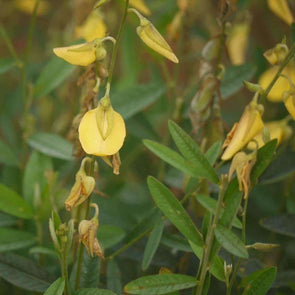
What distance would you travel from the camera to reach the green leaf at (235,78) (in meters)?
0.76

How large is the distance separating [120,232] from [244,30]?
0.44 meters

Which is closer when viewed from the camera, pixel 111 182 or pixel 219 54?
pixel 219 54

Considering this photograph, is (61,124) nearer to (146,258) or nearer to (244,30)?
(244,30)

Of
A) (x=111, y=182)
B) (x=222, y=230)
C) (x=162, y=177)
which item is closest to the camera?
(x=222, y=230)

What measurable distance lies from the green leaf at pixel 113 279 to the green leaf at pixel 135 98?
0.73ft

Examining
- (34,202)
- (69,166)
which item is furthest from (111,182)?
(34,202)

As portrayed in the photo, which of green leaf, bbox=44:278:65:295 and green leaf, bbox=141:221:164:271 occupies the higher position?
green leaf, bbox=44:278:65:295

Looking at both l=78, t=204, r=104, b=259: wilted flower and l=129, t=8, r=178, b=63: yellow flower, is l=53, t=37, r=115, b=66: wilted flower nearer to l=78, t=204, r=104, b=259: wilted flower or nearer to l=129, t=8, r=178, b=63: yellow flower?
l=129, t=8, r=178, b=63: yellow flower

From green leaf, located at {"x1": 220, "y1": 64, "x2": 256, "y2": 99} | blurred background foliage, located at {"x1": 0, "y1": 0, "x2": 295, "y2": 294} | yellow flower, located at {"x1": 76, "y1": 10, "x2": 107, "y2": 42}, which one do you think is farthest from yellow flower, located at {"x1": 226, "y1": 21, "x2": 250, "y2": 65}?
yellow flower, located at {"x1": 76, "y1": 10, "x2": 107, "y2": 42}

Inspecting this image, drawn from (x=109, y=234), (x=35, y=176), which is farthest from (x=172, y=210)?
(x=35, y=176)

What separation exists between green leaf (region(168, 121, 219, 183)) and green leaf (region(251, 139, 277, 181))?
4 cm

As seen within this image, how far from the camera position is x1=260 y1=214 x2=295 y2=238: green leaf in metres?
0.63

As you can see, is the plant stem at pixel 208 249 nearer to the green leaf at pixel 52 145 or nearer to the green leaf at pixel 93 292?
the green leaf at pixel 93 292

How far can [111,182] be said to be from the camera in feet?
3.00
